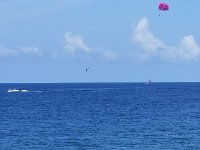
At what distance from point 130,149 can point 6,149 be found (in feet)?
53.0

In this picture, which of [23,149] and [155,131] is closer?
[23,149]

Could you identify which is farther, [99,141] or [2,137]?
[2,137]

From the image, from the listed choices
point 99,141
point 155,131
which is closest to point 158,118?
point 155,131

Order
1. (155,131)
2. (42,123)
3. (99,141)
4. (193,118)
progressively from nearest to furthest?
(99,141) < (155,131) < (42,123) < (193,118)

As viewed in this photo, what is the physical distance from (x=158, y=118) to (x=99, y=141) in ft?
119

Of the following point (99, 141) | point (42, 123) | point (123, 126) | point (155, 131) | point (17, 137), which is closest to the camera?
point (99, 141)

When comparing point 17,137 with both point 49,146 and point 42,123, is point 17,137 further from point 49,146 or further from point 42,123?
point 42,123

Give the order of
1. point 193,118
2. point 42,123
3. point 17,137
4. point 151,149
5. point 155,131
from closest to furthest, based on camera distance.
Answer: point 151,149 < point 17,137 < point 155,131 < point 42,123 < point 193,118

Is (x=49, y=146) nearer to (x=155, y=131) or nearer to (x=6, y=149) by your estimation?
(x=6, y=149)

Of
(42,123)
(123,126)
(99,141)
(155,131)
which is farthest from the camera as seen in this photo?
(42,123)

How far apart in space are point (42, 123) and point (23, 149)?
103ft

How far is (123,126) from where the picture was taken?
93188 mm

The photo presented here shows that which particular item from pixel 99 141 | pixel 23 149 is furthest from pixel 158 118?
pixel 23 149

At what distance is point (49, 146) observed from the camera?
71.0 m
